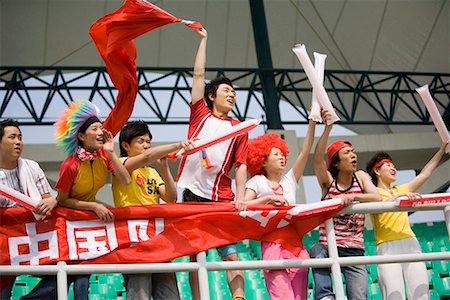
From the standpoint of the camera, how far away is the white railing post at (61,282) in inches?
146

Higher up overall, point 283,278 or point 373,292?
point 373,292

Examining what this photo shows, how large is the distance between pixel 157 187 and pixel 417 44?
12.0 meters

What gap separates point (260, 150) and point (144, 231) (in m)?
0.91

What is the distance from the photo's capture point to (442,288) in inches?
293

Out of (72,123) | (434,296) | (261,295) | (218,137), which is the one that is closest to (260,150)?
(218,137)

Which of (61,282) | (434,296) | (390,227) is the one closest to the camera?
(61,282)

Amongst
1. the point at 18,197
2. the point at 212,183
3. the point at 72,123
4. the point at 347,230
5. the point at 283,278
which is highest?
the point at 72,123

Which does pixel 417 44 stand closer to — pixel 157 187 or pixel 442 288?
pixel 442 288

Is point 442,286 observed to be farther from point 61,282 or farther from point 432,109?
point 61,282

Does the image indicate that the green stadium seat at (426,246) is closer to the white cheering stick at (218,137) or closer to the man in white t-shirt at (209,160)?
the man in white t-shirt at (209,160)

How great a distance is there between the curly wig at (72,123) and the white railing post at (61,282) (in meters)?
0.70

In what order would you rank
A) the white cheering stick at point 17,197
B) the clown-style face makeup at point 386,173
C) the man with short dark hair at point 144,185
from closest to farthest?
1. the white cheering stick at point 17,197
2. the man with short dark hair at point 144,185
3. the clown-style face makeup at point 386,173

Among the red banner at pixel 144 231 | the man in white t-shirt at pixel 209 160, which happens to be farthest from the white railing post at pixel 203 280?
the man in white t-shirt at pixel 209 160

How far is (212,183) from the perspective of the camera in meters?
4.54
